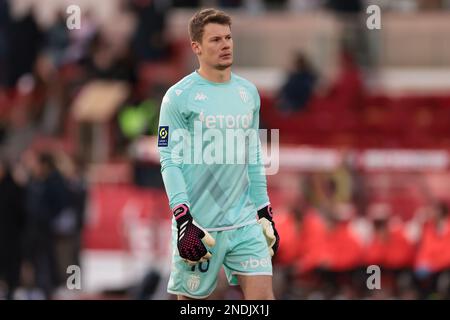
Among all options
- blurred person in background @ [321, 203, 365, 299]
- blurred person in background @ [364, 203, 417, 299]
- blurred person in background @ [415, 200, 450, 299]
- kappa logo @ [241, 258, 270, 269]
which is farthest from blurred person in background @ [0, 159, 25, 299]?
kappa logo @ [241, 258, 270, 269]

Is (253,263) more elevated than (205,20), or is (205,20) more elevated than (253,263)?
(205,20)

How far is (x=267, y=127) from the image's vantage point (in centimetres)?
2039

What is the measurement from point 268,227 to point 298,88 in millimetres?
13353

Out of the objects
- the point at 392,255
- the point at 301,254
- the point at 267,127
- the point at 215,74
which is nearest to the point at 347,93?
the point at 267,127

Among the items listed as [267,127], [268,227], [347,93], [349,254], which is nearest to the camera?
[268,227]

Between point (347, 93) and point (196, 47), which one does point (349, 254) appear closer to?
point (347, 93)

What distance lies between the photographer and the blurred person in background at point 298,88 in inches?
866

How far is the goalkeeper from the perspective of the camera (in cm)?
862

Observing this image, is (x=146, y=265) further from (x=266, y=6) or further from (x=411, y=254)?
(x=266, y=6)

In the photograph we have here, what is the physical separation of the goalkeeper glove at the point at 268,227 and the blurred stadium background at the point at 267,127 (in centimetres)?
506

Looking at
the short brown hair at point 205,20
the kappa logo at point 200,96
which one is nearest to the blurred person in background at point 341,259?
the kappa logo at point 200,96

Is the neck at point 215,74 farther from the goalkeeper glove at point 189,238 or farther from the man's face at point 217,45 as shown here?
the goalkeeper glove at point 189,238

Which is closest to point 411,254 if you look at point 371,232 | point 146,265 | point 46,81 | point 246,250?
point 371,232

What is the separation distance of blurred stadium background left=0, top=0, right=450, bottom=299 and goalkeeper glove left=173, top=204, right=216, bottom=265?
551 centimetres
